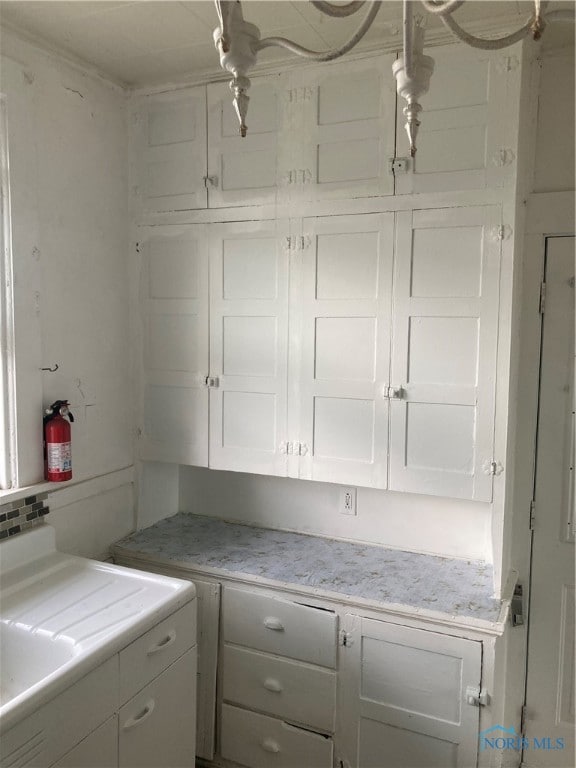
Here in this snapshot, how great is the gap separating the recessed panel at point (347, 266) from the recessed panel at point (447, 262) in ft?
0.47

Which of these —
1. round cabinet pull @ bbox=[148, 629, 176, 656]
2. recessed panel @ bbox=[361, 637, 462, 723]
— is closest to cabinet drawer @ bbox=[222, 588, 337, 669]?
recessed panel @ bbox=[361, 637, 462, 723]

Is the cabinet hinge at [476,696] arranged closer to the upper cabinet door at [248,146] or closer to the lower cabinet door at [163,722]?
the lower cabinet door at [163,722]

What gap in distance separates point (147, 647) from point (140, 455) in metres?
0.98

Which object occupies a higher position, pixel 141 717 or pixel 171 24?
pixel 171 24

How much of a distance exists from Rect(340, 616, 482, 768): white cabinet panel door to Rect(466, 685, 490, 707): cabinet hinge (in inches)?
0.4

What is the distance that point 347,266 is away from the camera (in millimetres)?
2135

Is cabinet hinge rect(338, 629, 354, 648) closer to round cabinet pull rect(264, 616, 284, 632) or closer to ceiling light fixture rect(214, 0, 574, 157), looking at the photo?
round cabinet pull rect(264, 616, 284, 632)

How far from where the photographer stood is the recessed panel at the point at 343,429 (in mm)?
2148

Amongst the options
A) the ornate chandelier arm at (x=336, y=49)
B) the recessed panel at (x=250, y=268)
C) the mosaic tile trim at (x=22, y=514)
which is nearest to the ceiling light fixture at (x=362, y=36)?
the ornate chandelier arm at (x=336, y=49)

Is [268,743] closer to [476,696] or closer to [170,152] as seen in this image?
[476,696]

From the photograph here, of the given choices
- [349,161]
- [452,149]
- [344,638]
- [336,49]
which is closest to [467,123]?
[452,149]

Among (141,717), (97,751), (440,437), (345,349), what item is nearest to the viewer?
(97,751)

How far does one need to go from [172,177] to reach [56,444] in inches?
44.2
